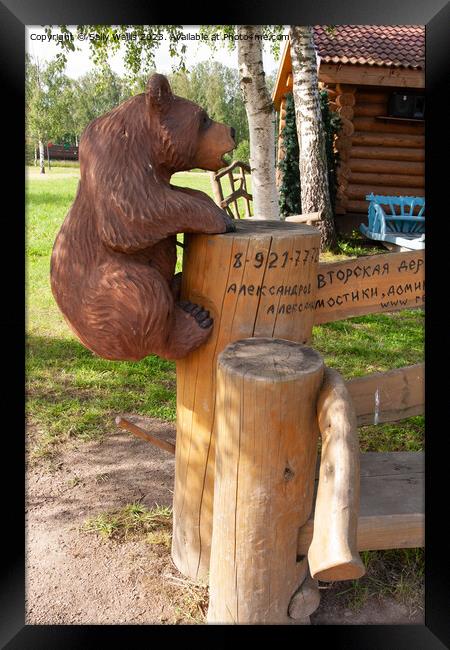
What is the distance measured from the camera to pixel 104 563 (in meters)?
2.48

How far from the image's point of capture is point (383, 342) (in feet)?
17.3

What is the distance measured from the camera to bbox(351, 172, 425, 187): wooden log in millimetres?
10211

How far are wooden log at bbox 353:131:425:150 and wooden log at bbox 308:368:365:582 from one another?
9320mm

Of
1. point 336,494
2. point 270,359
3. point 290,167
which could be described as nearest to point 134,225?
point 270,359

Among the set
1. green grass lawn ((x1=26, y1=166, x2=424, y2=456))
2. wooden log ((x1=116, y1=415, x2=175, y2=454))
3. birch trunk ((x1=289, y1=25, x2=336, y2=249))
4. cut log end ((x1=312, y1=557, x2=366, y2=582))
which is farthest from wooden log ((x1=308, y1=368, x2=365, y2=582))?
birch trunk ((x1=289, y1=25, x2=336, y2=249))

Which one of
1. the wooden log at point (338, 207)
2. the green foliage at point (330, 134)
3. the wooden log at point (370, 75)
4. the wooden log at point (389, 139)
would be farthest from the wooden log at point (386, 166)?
the wooden log at point (370, 75)

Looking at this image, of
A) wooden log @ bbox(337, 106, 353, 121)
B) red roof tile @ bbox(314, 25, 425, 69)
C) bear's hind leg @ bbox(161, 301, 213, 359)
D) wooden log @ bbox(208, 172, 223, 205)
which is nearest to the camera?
bear's hind leg @ bbox(161, 301, 213, 359)

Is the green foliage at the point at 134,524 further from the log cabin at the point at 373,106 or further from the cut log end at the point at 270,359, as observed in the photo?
the log cabin at the point at 373,106

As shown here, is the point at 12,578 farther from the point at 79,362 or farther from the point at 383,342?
the point at 383,342

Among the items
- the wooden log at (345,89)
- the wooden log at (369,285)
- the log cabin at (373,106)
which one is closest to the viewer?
the wooden log at (369,285)

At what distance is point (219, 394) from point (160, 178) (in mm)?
779

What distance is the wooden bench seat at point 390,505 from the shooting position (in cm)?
178

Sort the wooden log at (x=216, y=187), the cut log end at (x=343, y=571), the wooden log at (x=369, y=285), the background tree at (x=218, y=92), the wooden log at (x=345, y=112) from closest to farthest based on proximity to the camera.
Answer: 1. the cut log end at (x=343, y=571)
2. the wooden log at (x=369, y=285)
3. the wooden log at (x=216, y=187)
4. the wooden log at (x=345, y=112)
5. the background tree at (x=218, y=92)

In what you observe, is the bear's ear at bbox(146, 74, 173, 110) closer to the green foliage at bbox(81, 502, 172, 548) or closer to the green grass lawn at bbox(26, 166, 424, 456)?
the green grass lawn at bbox(26, 166, 424, 456)
